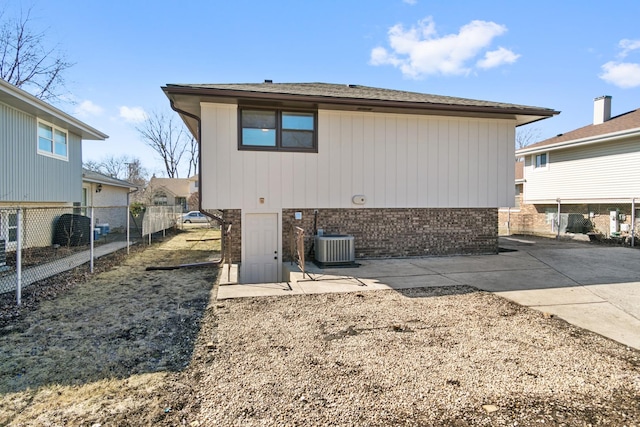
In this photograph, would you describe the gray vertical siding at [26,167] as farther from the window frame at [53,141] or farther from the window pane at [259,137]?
the window pane at [259,137]

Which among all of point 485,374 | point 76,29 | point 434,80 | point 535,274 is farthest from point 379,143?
point 76,29

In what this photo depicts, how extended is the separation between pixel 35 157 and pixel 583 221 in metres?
21.2

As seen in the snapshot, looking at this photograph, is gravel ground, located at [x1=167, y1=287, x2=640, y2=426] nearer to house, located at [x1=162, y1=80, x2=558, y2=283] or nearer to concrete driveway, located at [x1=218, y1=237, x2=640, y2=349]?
concrete driveway, located at [x1=218, y1=237, x2=640, y2=349]

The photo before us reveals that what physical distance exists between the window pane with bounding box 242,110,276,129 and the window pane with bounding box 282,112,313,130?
0.92ft

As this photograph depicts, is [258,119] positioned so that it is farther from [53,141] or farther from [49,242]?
[49,242]

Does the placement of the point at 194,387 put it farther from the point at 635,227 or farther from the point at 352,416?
the point at 635,227

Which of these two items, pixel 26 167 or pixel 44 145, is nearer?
pixel 26 167

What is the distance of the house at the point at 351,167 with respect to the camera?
27.2ft

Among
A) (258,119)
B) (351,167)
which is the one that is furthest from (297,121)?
(351,167)

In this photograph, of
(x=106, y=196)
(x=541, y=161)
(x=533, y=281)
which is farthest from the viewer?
(x=106, y=196)

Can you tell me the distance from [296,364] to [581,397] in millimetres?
2435

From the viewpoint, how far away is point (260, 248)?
8727mm

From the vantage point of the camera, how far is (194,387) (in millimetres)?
2982

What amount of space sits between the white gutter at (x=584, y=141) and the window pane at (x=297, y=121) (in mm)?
12601
